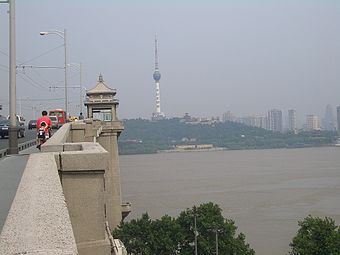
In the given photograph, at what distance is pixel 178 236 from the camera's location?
21.2m

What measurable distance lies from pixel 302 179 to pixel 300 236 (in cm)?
4327

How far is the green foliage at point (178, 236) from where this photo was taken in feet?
67.7

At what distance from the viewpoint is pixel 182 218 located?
22484 mm

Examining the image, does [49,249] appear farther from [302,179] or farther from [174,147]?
[174,147]

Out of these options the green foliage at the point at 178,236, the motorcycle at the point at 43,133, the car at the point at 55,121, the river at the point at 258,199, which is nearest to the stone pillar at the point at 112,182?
the green foliage at the point at 178,236

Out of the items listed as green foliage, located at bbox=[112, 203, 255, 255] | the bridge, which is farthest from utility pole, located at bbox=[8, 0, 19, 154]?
green foliage, located at bbox=[112, 203, 255, 255]

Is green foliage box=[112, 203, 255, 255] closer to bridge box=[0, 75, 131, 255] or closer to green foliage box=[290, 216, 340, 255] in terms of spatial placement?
green foliage box=[290, 216, 340, 255]

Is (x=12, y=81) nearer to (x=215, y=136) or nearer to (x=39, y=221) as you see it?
(x=39, y=221)

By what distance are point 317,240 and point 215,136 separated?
125 m

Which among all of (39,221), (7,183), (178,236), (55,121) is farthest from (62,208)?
(55,121)

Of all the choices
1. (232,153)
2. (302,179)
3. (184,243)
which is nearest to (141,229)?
(184,243)

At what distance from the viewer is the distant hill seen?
134 metres

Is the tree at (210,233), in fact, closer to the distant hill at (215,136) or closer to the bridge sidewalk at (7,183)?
the bridge sidewalk at (7,183)

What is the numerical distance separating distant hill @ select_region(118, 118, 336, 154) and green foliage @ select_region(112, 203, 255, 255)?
106312mm
